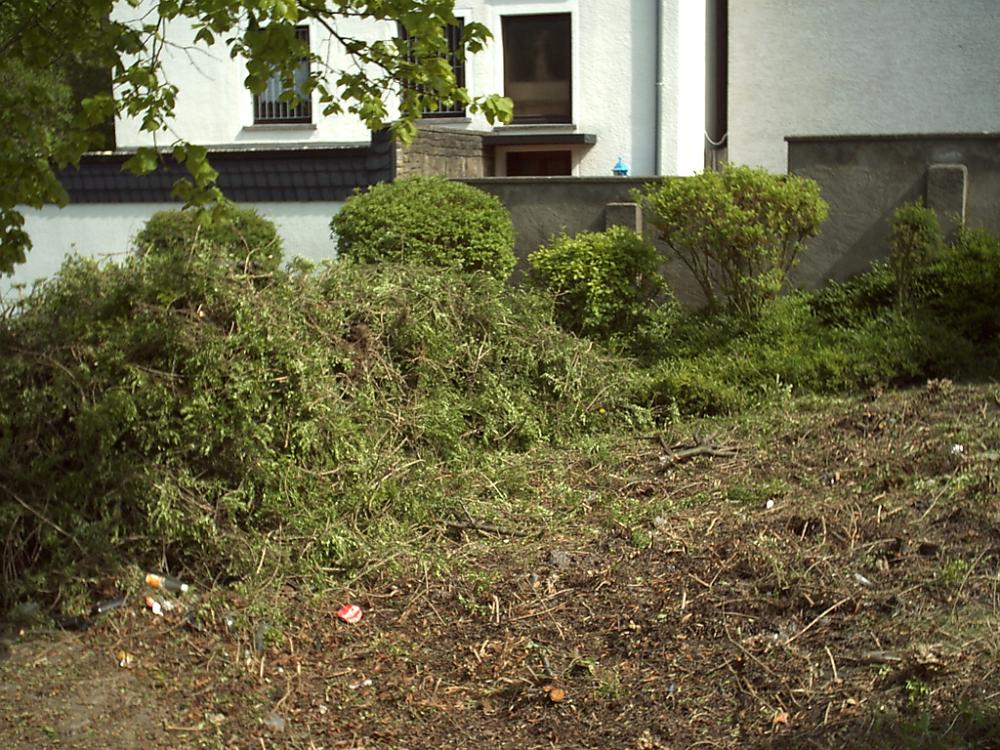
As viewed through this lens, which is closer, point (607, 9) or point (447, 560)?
point (447, 560)

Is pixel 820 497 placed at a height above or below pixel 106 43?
below

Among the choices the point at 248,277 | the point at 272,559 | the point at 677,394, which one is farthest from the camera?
the point at 677,394

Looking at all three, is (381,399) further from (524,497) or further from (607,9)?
(607,9)

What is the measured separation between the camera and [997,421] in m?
7.85

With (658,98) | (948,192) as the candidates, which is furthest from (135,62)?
(658,98)

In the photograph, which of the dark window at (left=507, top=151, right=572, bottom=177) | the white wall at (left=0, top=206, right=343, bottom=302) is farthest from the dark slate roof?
the dark window at (left=507, top=151, right=572, bottom=177)

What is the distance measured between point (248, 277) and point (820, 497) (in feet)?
11.4

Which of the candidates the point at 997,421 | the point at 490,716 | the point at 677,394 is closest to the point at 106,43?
the point at 490,716

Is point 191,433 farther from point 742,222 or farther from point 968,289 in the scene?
point 968,289

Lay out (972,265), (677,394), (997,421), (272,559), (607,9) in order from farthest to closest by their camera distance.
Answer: (607,9), (972,265), (677,394), (997,421), (272,559)

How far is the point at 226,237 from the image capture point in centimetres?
1230

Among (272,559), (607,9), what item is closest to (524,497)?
(272,559)

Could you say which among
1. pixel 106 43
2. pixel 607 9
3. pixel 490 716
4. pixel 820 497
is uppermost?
pixel 607 9

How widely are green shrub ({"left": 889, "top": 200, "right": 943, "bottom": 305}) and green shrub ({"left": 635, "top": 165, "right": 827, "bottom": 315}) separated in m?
0.67
